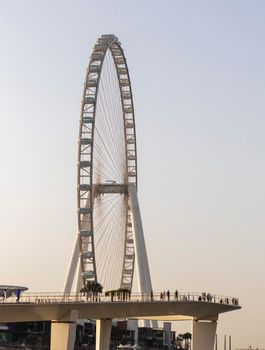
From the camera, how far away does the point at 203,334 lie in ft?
236

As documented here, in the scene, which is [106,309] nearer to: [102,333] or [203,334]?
[102,333]

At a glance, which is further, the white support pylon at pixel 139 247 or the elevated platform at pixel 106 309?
the white support pylon at pixel 139 247

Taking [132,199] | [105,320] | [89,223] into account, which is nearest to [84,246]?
[89,223]

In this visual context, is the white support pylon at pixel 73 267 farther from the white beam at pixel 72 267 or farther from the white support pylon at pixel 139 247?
the white support pylon at pixel 139 247

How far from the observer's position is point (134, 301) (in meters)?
64.1

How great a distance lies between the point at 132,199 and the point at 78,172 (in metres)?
7.02

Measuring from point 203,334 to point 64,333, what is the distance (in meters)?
16.7

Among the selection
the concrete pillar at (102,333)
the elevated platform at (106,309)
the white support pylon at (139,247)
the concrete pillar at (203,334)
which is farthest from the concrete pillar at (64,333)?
the white support pylon at (139,247)

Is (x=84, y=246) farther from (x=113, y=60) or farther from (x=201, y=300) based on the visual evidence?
(x=113, y=60)

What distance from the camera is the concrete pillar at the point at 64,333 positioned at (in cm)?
6084

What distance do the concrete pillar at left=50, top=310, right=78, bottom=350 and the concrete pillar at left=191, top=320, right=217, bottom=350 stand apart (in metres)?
14.6

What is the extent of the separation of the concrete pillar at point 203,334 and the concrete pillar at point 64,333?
47.9 ft

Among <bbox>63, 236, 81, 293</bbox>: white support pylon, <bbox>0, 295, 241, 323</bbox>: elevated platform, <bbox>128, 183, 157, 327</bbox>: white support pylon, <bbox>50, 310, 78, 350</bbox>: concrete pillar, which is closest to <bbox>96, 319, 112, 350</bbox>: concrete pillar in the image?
<bbox>0, 295, 241, 323</bbox>: elevated platform

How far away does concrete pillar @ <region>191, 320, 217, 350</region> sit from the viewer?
7156 cm
